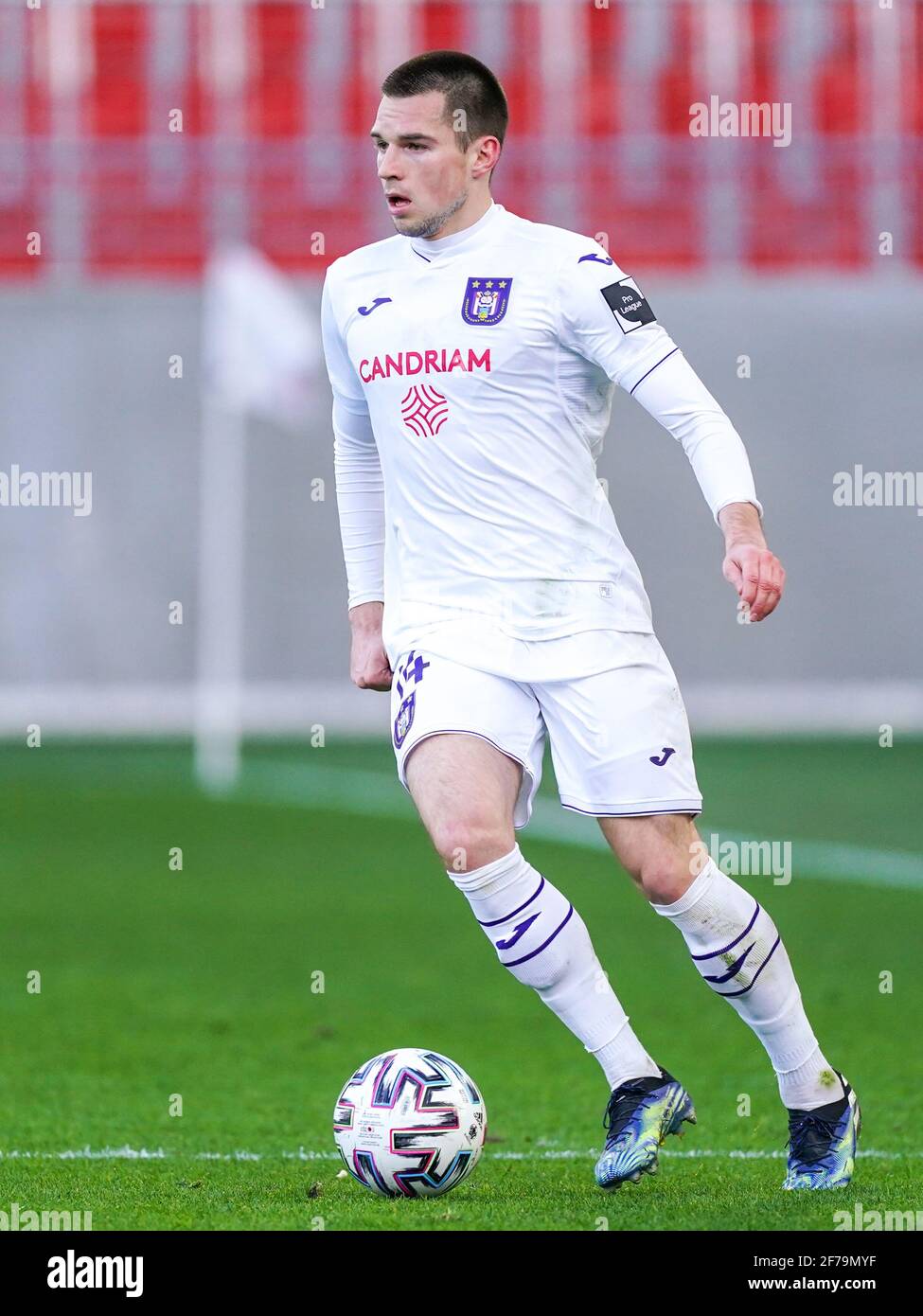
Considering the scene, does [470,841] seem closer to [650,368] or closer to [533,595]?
[533,595]

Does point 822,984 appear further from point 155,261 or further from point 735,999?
point 155,261

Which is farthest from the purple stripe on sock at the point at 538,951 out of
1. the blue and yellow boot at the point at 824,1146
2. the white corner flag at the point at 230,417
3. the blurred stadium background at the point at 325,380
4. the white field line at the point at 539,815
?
the white corner flag at the point at 230,417

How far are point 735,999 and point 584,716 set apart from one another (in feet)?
2.34

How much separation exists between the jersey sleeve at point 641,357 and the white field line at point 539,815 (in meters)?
6.46

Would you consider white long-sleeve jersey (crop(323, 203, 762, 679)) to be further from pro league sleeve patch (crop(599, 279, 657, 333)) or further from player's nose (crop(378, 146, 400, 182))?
player's nose (crop(378, 146, 400, 182))

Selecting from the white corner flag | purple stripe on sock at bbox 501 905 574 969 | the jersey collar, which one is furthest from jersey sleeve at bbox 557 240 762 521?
the white corner flag

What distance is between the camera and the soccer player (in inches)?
180

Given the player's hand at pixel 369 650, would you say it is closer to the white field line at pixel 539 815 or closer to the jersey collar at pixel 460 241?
the jersey collar at pixel 460 241

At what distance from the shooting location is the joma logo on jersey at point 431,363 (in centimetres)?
469

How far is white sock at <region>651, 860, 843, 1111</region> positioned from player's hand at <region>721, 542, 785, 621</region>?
2.24 feet

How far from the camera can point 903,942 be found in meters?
8.98

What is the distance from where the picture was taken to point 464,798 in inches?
177

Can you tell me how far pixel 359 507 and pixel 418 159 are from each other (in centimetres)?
90

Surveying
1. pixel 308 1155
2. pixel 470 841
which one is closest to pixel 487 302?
pixel 470 841
